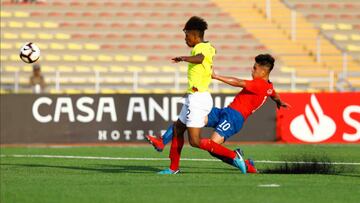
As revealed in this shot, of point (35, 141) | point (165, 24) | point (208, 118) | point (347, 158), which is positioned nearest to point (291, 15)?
point (165, 24)

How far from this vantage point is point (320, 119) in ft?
82.9

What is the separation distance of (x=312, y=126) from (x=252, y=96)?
11.2 metres

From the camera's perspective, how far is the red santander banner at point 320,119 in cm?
2512

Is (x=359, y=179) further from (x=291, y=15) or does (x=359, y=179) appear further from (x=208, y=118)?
(x=291, y=15)

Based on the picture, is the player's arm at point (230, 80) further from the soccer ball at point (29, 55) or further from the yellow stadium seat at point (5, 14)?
the yellow stadium seat at point (5, 14)

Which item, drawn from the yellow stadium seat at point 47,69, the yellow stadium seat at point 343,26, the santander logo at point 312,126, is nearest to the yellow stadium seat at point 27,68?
the yellow stadium seat at point 47,69

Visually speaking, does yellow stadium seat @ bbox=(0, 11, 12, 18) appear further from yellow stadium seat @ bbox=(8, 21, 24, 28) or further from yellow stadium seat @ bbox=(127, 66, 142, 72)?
yellow stadium seat @ bbox=(127, 66, 142, 72)

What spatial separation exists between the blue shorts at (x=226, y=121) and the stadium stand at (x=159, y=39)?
1514cm

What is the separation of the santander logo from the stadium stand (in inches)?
179

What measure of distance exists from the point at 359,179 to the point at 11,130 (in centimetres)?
1250

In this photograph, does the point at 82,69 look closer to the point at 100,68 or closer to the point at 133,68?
the point at 100,68

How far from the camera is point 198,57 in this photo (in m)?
13.5

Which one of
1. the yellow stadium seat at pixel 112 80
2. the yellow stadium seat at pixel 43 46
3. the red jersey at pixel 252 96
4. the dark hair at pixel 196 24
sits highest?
the dark hair at pixel 196 24

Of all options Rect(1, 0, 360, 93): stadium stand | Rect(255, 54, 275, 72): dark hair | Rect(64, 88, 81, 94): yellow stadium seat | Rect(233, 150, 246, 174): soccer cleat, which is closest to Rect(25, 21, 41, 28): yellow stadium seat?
Rect(1, 0, 360, 93): stadium stand
